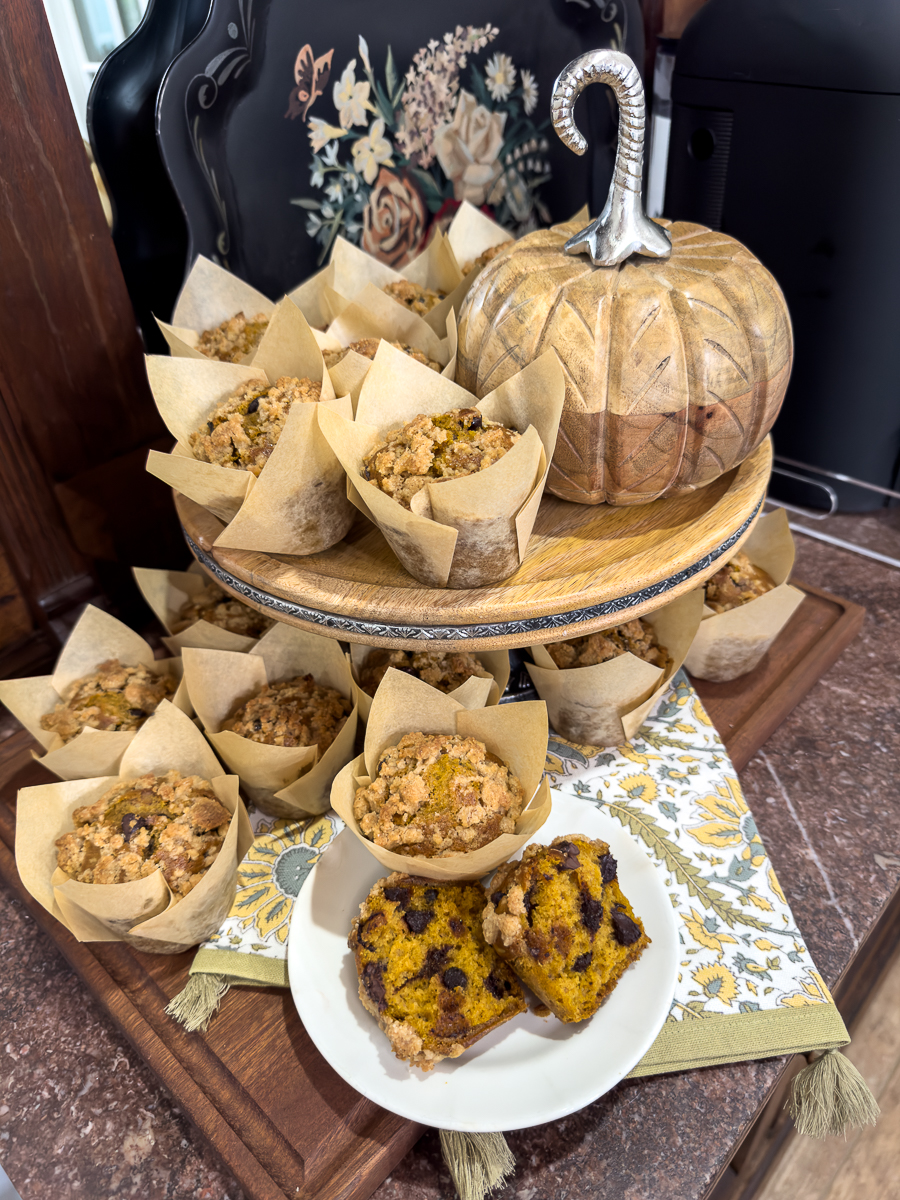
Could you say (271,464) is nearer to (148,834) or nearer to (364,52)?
(148,834)

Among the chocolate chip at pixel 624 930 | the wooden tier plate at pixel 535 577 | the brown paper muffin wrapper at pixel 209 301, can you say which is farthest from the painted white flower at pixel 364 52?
the chocolate chip at pixel 624 930

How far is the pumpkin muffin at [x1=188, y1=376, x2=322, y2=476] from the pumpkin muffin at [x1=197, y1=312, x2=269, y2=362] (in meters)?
0.17

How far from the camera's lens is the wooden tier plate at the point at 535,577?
0.83 meters

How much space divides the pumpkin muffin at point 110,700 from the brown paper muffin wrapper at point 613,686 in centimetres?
51

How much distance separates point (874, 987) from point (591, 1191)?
672mm

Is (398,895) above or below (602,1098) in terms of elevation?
above

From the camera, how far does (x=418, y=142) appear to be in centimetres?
141

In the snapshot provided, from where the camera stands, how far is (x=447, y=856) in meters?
0.82

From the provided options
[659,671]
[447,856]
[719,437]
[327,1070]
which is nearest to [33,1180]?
[327,1070]

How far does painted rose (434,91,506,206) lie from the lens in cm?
145

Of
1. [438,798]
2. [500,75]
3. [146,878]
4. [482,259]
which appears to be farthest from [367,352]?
[500,75]

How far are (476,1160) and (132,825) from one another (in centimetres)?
49

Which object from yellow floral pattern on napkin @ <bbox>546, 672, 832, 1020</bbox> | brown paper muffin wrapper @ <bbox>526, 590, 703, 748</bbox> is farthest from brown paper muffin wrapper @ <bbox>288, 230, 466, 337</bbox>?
yellow floral pattern on napkin @ <bbox>546, 672, 832, 1020</bbox>

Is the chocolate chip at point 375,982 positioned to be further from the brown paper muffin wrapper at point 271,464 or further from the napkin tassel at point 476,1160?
the brown paper muffin wrapper at point 271,464
